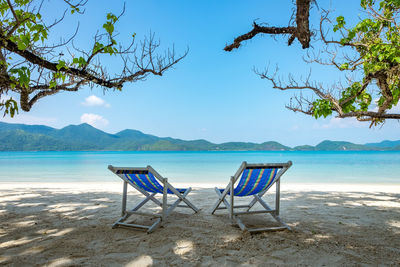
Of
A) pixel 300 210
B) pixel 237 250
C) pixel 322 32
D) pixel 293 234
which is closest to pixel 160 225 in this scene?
pixel 237 250

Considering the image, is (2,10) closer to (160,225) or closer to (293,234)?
(160,225)

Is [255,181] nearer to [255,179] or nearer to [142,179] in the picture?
[255,179]

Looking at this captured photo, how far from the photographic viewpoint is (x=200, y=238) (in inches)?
110

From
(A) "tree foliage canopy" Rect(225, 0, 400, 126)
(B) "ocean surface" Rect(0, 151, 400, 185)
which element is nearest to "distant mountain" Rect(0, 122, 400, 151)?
(B) "ocean surface" Rect(0, 151, 400, 185)

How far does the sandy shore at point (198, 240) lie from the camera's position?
224cm

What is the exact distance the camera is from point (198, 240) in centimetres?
273

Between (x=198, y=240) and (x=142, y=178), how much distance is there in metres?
1.14

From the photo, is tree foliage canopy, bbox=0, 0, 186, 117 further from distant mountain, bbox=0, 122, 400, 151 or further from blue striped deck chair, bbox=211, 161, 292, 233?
distant mountain, bbox=0, 122, 400, 151

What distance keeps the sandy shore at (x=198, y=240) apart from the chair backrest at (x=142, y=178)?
1.85 feet

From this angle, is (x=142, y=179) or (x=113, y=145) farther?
(x=113, y=145)

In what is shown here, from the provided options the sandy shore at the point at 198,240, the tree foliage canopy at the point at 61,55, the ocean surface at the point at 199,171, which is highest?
the tree foliage canopy at the point at 61,55

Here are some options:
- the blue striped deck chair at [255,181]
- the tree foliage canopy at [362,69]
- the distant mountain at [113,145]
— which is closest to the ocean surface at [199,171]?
the tree foliage canopy at [362,69]

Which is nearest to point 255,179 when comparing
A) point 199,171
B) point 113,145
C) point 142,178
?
point 142,178

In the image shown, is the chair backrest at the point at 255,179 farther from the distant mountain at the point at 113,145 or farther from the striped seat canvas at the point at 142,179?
the distant mountain at the point at 113,145
